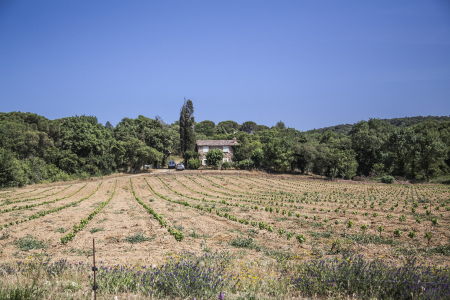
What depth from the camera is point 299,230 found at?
13.6 m

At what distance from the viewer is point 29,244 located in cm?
1108

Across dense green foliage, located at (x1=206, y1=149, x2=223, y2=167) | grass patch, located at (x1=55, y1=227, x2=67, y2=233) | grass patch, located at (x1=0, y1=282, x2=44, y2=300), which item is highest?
dense green foliage, located at (x1=206, y1=149, x2=223, y2=167)

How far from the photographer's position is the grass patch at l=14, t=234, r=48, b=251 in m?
10.7

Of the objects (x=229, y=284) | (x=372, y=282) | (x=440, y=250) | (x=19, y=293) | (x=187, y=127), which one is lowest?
(x=440, y=250)

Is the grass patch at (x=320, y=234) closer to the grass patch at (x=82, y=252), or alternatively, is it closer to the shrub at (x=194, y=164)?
the grass patch at (x=82, y=252)

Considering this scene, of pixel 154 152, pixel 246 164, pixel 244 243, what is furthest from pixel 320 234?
pixel 246 164

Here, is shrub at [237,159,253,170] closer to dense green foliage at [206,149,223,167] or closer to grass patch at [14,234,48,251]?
dense green foliage at [206,149,223,167]

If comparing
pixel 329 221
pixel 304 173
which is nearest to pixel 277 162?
pixel 304 173

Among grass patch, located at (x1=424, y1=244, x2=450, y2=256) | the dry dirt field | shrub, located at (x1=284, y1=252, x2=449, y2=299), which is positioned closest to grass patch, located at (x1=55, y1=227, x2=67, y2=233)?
the dry dirt field

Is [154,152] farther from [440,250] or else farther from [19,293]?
[19,293]

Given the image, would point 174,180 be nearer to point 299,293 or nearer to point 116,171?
point 116,171

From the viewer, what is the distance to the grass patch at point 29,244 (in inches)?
421

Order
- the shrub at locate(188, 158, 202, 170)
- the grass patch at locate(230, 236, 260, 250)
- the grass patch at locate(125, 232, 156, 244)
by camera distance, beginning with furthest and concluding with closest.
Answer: the shrub at locate(188, 158, 202, 170)
the grass patch at locate(125, 232, 156, 244)
the grass patch at locate(230, 236, 260, 250)

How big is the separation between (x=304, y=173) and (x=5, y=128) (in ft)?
192
